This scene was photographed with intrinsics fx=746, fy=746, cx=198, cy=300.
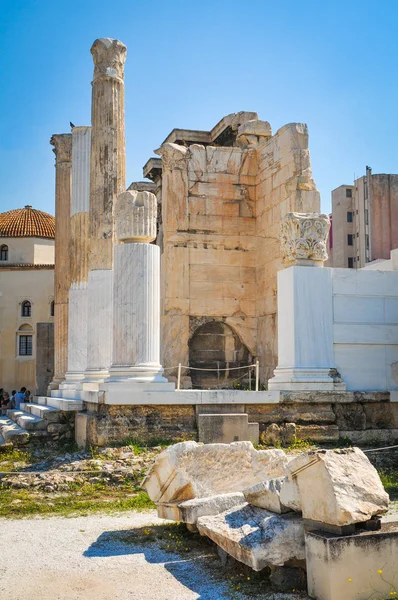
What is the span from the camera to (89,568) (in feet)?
20.6

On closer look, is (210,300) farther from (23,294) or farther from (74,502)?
(23,294)

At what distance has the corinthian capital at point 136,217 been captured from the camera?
12102 millimetres

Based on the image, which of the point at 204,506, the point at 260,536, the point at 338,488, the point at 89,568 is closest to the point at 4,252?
the point at 204,506

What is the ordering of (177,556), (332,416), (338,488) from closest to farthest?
(338,488)
(177,556)
(332,416)

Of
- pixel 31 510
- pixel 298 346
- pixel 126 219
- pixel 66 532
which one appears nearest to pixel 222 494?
pixel 66 532

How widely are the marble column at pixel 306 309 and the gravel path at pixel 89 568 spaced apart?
190 inches

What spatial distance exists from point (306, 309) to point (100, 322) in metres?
5.25

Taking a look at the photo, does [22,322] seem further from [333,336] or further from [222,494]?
[222,494]

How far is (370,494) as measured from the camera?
18.4 ft

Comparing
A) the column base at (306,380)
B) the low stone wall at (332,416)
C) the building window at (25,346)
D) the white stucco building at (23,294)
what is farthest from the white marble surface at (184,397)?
the building window at (25,346)

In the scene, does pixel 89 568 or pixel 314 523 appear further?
pixel 89 568

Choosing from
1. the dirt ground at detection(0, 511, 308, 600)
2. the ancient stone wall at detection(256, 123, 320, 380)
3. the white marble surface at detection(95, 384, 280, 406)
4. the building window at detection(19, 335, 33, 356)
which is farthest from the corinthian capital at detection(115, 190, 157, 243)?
the building window at detection(19, 335, 33, 356)

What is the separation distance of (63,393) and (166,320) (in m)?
2.88

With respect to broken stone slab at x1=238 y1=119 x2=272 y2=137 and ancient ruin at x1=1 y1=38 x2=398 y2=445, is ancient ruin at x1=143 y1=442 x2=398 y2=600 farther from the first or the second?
broken stone slab at x1=238 y1=119 x2=272 y2=137
